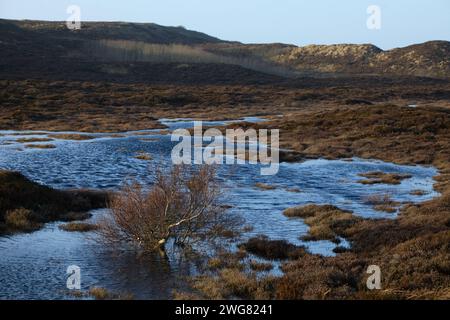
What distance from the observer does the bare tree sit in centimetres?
1700

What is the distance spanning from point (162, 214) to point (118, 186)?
11899 millimetres

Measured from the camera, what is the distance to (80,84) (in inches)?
3979

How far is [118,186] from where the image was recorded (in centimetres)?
2842

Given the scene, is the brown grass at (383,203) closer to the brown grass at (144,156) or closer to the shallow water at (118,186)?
the shallow water at (118,186)

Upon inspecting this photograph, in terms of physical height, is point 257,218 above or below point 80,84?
below

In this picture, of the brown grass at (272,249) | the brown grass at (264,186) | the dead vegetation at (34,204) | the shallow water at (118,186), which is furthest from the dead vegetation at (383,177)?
the dead vegetation at (34,204)

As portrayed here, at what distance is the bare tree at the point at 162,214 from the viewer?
17000 mm

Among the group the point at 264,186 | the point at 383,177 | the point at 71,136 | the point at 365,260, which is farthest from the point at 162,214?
the point at 71,136

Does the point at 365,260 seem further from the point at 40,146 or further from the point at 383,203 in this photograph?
the point at 40,146

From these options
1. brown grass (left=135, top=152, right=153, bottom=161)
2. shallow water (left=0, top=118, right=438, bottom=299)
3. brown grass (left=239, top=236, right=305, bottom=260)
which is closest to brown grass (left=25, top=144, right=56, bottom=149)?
shallow water (left=0, top=118, right=438, bottom=299)

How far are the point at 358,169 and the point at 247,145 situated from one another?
41.0 feet

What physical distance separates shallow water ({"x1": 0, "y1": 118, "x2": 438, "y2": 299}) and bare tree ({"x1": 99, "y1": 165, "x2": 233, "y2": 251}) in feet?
2.47
